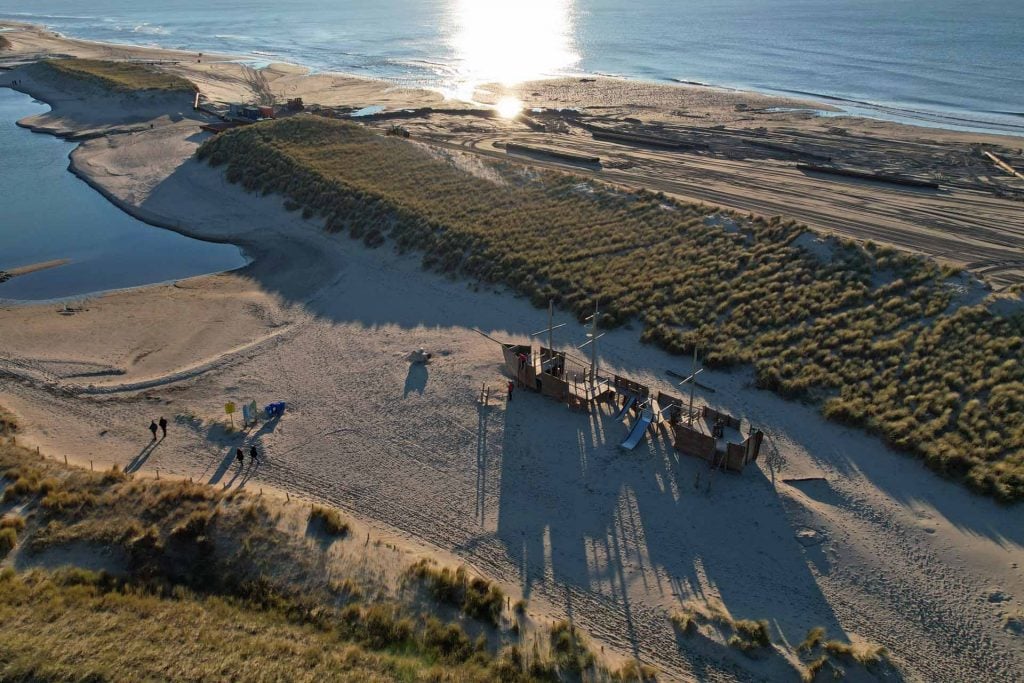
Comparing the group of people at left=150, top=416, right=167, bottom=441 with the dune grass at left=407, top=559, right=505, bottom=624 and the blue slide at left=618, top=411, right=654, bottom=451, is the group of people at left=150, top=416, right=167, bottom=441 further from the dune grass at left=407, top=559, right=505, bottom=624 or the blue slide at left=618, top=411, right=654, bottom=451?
the blue slide at left=618, top=411, right=654, bottom=451

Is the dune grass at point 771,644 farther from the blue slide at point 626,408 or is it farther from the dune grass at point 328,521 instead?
the dune grass at point 328,521

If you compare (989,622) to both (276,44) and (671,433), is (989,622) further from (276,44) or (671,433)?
(276,44)

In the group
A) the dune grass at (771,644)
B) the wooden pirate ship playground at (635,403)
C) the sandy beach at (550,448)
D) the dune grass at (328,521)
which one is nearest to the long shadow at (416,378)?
the sandy beach at (550,448)

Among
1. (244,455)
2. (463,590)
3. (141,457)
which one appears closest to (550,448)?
(463,590)

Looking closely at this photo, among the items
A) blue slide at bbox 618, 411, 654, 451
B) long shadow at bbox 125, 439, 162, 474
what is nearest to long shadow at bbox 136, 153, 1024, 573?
blue slide at bbox 618, 411, 654, 451

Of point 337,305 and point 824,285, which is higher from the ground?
point 824,285

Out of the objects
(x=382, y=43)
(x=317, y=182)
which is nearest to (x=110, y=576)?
(x=317, y=182)
